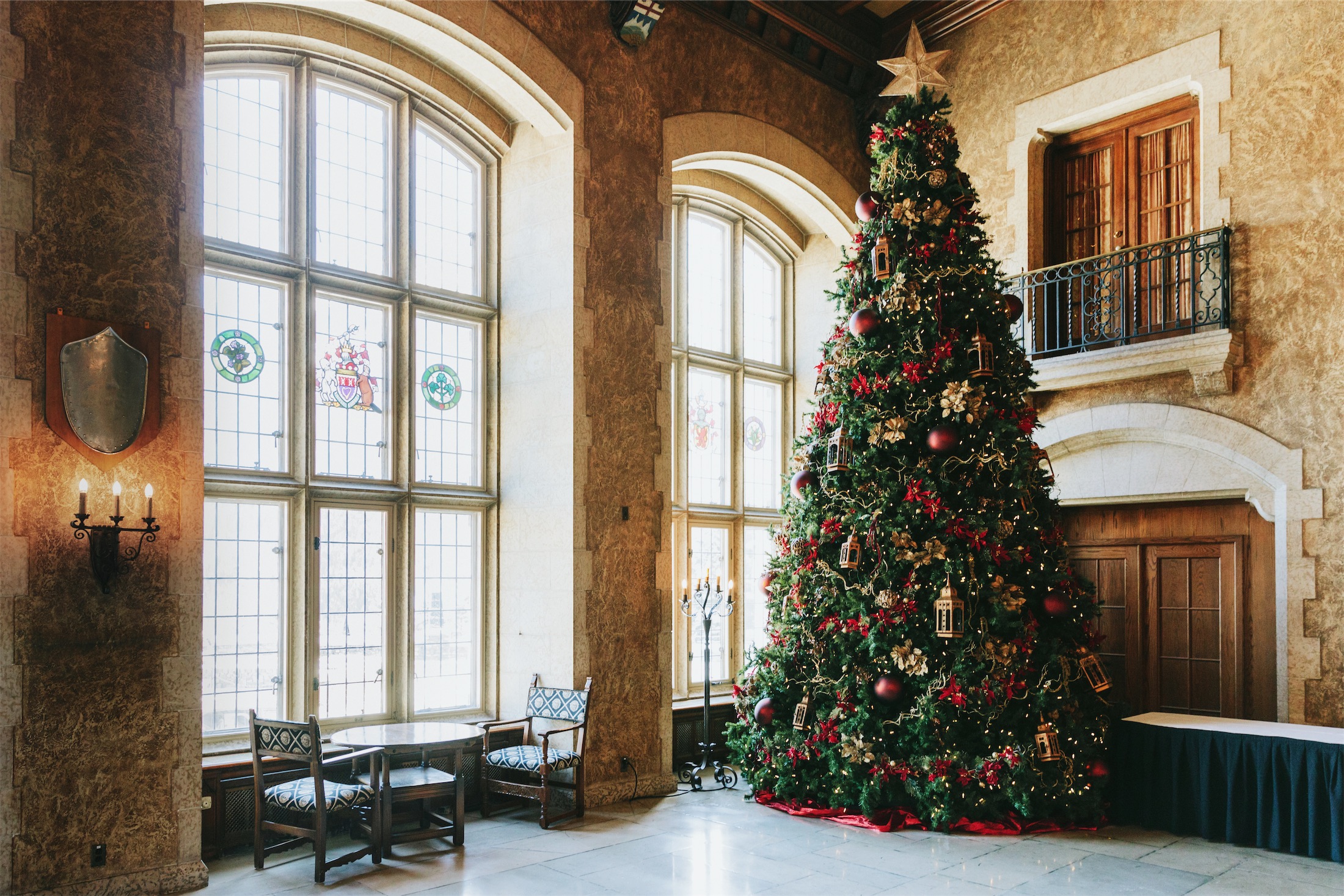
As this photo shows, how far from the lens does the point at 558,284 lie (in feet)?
21.4

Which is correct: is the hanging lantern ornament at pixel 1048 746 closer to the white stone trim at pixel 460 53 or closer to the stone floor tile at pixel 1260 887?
the stone floor tile at pixel 1260 887

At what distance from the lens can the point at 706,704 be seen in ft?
22.7

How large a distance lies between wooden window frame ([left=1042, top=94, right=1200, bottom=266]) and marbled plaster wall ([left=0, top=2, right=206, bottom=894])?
604cm

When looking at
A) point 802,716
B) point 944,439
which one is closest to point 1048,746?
point 802,716

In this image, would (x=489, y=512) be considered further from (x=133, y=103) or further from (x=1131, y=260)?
(x=1131, y=260)

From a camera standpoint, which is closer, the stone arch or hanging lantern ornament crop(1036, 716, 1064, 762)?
hanging lantern ornament crop(1036, 716, 1064, 762)

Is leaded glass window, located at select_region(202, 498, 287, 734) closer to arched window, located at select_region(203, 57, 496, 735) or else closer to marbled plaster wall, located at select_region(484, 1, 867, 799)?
arched window, located at select_region(203, 57, 496, 735)

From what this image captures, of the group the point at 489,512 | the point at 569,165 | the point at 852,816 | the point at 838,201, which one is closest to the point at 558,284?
the point at 569,165

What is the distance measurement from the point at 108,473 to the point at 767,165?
5.31 meters

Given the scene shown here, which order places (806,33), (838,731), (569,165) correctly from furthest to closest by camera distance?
(806,33), (569,165), (838,731)

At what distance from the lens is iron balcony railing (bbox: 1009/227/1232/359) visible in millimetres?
6645

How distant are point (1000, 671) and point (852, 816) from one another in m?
1.20

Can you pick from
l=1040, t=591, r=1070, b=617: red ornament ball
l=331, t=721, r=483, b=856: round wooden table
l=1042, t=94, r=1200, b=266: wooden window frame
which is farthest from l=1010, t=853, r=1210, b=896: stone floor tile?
l=1042, t=94, r=1200, b=266: wooden window frame

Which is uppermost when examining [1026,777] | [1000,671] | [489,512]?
[489,512]
